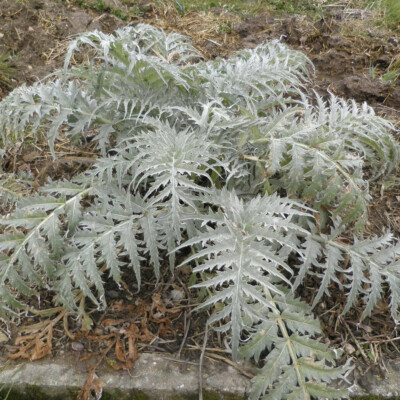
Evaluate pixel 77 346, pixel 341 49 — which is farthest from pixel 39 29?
pixel 77 346

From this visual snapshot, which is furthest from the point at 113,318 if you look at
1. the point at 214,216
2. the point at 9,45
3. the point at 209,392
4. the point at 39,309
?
the point at 9,45

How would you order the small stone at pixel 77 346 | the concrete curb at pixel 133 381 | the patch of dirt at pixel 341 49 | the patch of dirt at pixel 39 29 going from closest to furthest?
the concrete curb at pixel 133 381 → the small stone at pixel 77 346 → the patch of dirt at pixel 341 49 → the patch of dirt at pixel 39 29

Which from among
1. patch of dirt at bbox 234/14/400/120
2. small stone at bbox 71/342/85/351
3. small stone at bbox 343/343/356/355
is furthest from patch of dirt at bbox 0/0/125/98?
small stone at bbox 343/343/356/355

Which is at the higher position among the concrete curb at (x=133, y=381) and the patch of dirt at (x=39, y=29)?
the patch of dirt at (x=39, y=29)

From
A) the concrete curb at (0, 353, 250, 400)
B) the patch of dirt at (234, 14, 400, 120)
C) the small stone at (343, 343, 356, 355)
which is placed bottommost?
the concrete curb at (0, 353, 250, 400)

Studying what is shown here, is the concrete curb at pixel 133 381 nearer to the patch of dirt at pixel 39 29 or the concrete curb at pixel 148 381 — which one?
the concrete curb at pixel 148 381

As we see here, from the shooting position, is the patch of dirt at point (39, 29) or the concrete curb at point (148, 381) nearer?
the concrete curb at point (148, 381)

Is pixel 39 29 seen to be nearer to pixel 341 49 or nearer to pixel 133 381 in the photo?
pixel 341 49

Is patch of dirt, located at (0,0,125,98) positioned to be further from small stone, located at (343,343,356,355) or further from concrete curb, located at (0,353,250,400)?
small stone, located at (343,343,356,355)

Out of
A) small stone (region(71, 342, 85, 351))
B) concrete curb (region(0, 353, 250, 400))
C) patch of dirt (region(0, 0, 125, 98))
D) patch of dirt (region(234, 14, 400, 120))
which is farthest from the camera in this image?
patch of dirt (region(0, 0, 125, 98))

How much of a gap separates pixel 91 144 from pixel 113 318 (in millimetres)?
1135

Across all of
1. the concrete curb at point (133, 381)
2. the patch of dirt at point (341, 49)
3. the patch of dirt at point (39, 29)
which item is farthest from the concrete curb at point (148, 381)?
the patch of dirt at point (39, 29)

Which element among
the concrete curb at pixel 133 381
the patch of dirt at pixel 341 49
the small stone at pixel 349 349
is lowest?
the concrete curb at pixel 133 381

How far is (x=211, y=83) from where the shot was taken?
184 cm
